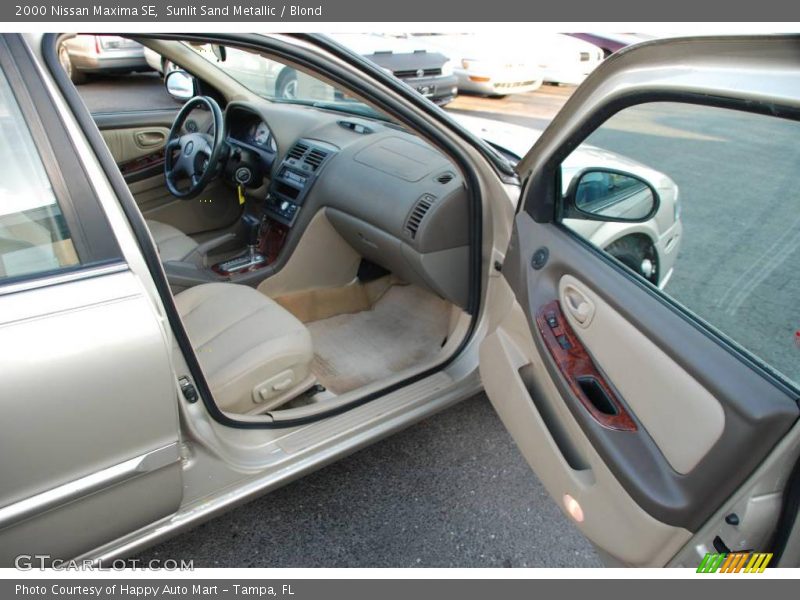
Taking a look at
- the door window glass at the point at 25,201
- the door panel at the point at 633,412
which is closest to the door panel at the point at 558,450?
the door panel at the point at 633,412

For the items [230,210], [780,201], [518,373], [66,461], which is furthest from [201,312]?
[780,201]

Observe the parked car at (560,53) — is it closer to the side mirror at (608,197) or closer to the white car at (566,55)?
the white car at (566,55)

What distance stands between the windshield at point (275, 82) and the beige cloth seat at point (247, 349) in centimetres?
149

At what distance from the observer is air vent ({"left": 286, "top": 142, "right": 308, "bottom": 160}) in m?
2.91

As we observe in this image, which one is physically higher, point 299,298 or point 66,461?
point 66,461

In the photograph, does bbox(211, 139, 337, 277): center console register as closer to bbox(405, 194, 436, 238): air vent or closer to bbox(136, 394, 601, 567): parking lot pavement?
bbox(405, 194, 436, 238): air vent

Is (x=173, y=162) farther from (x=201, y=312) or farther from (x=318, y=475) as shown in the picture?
(x=318, y=475)

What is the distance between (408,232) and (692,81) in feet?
4.31

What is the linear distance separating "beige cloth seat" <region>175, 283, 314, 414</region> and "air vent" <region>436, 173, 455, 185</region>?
2.80 ft

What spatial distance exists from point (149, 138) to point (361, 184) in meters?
1.65

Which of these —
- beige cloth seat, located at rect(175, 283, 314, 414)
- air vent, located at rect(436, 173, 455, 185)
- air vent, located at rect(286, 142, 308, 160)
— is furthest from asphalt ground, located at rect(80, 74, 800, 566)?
air vent, located at rect(286, 142, 308, 160)

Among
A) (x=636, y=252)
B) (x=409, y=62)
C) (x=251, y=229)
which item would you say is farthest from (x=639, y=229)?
(x=409, y=62)

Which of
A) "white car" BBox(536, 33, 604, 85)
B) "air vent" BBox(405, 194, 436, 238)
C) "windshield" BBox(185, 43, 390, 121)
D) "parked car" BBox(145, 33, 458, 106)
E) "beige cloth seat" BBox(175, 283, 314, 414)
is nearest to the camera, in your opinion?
"beige cloth seat" BBox(175, 283, 314, 414)

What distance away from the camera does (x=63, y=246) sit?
1.19m
